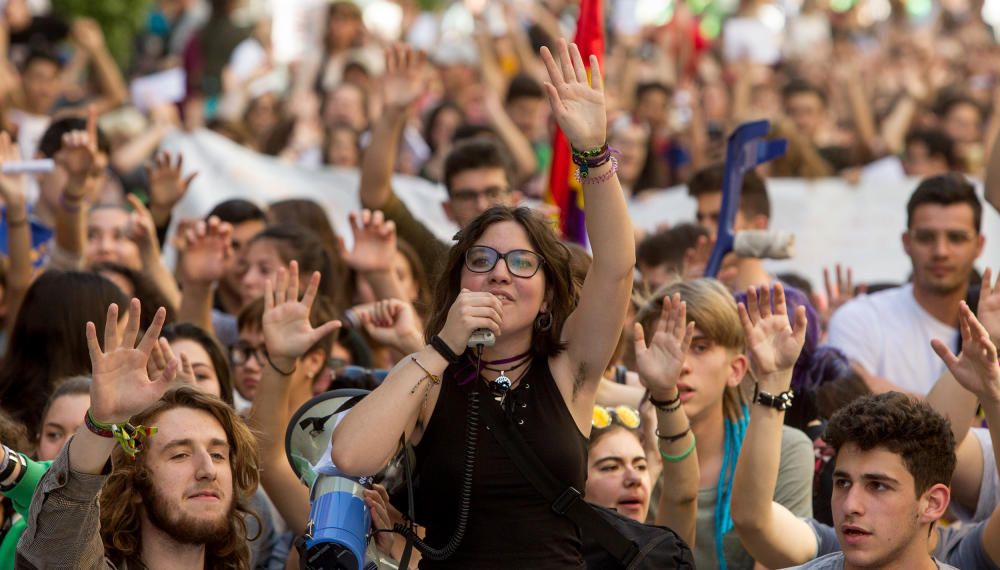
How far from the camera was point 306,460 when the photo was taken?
4.62 metres

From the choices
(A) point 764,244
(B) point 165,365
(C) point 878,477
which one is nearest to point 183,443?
(B) point 165,365

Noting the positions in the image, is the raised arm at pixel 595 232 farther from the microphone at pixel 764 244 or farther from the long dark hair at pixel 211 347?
the microphone at pixel 764 244

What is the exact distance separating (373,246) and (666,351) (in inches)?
82.0

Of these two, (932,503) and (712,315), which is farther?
(712,315)

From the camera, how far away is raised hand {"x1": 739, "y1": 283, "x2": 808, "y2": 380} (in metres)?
4.64

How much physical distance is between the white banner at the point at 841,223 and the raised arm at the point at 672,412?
5.18m

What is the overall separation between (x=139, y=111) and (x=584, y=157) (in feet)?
28.7

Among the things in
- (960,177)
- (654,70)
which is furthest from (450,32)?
(960,177)

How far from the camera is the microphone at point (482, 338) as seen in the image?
407cm

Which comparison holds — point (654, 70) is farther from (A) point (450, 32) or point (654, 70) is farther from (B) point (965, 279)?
(B) point (965, 279)

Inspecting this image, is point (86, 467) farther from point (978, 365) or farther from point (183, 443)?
point (978, 365)

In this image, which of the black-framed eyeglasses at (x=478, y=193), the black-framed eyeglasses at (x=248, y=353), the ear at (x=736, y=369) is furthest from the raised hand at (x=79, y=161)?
the ear at (x=736, y=369)

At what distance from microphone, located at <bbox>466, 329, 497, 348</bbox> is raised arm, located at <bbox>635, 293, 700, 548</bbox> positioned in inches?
28.9

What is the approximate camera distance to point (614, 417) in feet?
17.4
